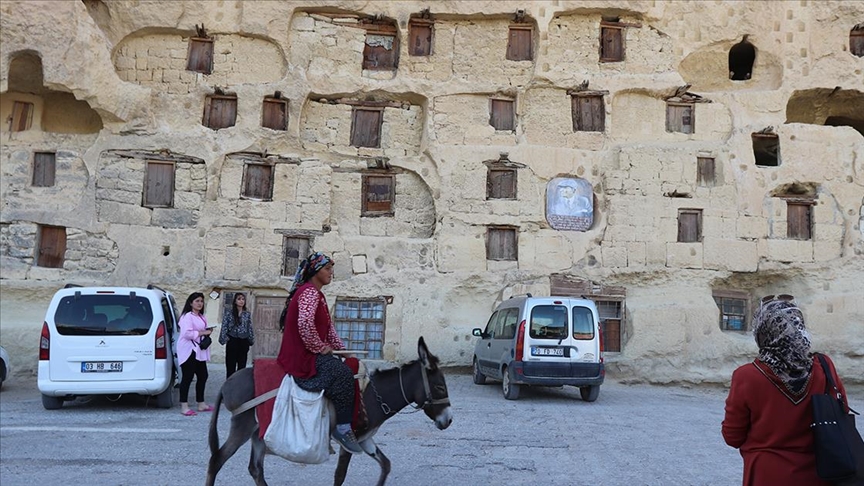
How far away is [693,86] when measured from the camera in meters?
23.0

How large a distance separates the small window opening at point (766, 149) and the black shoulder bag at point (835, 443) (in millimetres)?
19787

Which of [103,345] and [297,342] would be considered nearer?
[297,342]

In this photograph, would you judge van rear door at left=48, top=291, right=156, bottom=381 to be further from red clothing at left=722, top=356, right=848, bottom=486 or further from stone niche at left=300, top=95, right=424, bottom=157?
stone niche at left=300, top=95, right=424, bottom=157

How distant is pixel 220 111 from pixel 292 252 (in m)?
4.80

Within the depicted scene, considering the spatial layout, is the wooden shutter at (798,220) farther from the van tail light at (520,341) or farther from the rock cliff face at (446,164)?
the van tail light at (520,341)

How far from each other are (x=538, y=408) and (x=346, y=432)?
7347 millimetres

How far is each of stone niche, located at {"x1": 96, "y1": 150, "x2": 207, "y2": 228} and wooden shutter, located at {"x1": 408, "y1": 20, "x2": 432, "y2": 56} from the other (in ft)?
24.1

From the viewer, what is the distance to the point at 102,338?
11258 millimetres

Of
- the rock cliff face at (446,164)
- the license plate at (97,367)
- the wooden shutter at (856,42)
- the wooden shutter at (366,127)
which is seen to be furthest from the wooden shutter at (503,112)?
the license plate at (97,367)

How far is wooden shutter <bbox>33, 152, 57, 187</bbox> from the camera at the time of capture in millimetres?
20344

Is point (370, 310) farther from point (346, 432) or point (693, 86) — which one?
point (346, 432)

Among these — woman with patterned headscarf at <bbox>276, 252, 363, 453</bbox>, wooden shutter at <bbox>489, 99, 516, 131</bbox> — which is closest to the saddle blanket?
woman with patterned headscarf at <bbox>276, 252, 363, 453</bbox>

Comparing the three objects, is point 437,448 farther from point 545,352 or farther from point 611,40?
point 611,40

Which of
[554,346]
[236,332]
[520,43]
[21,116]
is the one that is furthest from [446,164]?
[21,116]
